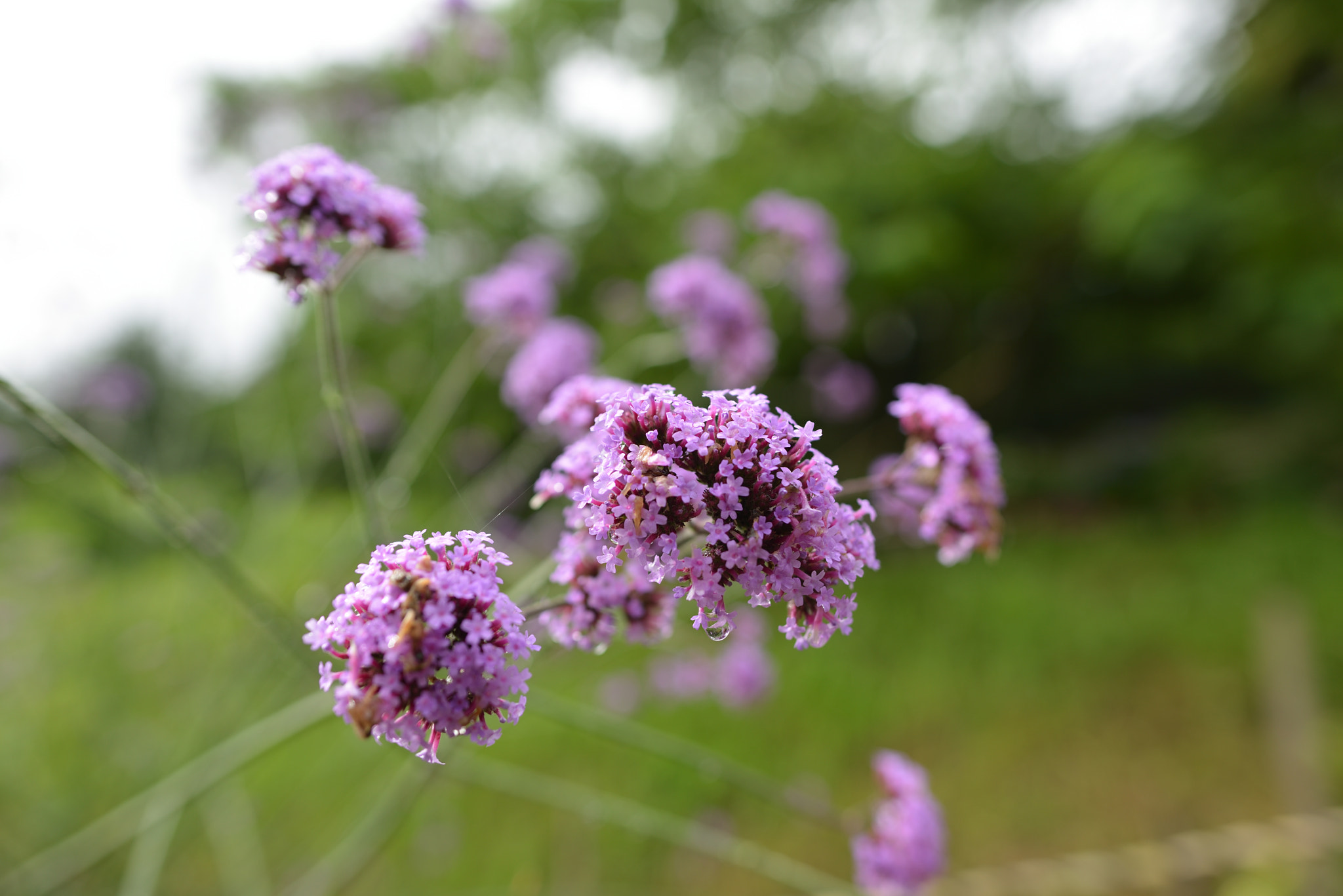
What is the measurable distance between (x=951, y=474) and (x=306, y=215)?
104cm

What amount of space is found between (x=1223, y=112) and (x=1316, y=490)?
550cm

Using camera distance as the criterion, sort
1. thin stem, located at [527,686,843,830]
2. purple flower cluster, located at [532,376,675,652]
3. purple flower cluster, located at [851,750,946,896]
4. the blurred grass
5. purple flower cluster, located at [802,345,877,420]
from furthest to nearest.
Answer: purple flower cluster, located at [802,345,877,420] → the blurred grass → purple flower cluster, located at [851,750,946,896] → thin stem, located at [527,686,843,830] → purple flower cluster, located at [532,376,675,652]

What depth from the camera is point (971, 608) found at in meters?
6.41

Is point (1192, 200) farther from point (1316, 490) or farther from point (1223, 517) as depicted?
point (1316, 490)

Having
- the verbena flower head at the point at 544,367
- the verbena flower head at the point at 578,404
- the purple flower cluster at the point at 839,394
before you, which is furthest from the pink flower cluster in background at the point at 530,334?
the purple flower cluster at the point at 839,394

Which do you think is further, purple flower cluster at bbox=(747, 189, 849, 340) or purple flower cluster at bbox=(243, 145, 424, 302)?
purple flower cluster at bbox=(747, 189, 849, 340)

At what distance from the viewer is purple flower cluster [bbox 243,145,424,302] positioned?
3.63 feet

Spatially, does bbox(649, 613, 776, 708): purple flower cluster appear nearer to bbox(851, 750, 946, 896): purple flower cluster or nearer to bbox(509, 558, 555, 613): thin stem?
bbox(851, 750, 946, 896): purple flower cluster

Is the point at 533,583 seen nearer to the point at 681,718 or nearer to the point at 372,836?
the point at 372,836

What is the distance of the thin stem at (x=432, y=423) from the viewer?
196cm

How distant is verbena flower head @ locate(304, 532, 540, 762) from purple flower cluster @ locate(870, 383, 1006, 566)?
0.72m

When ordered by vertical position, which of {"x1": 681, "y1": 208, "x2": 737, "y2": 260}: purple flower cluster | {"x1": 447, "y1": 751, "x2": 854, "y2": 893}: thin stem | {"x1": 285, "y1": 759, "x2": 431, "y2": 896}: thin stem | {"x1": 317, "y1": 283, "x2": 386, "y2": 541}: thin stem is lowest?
{"x1": 285, "y1": 759, "x2": 431, "y2": 896}: thin stem

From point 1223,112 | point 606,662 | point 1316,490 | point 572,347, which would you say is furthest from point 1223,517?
point 572,347

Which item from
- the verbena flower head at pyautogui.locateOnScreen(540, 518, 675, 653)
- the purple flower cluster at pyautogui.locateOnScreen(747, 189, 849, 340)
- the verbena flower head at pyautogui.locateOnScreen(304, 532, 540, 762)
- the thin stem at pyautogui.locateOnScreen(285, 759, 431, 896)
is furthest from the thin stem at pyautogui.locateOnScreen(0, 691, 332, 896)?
the purple flower cluster at pyautogui.locateOnScreen(747, 189, 849, 340)
